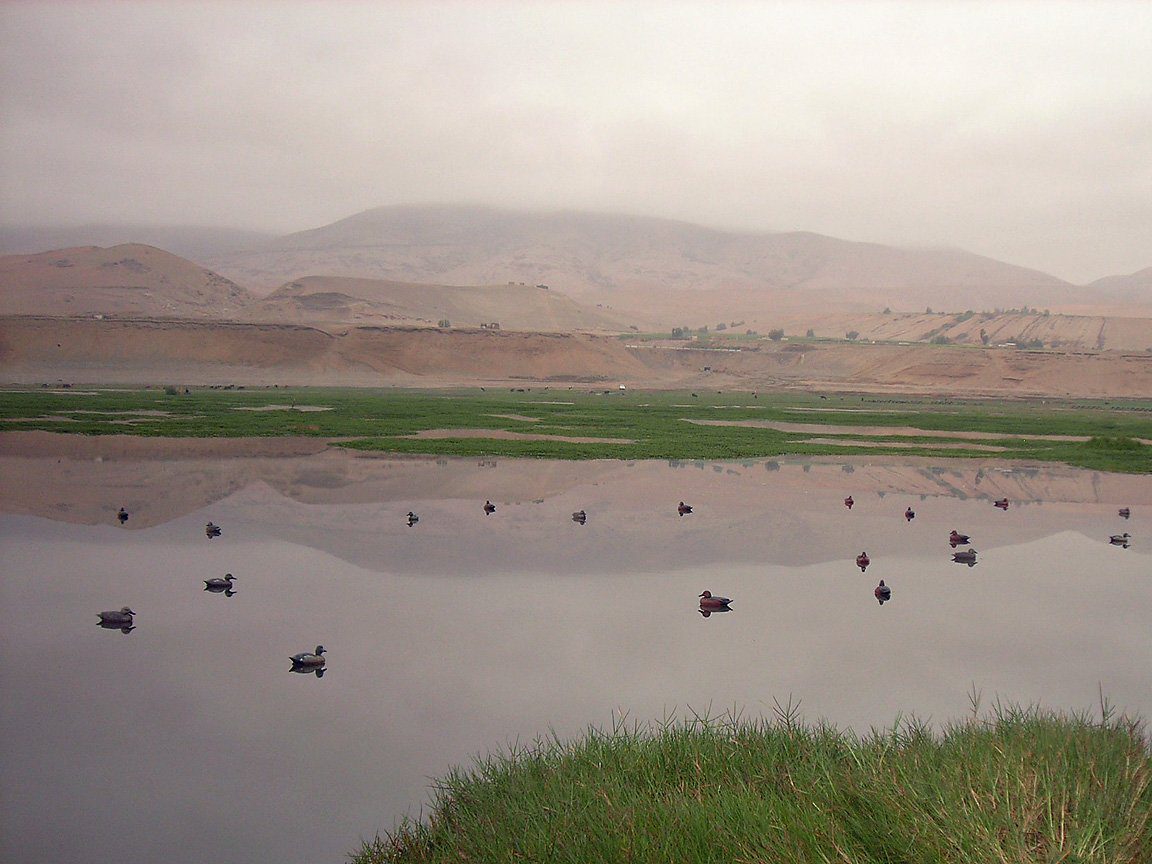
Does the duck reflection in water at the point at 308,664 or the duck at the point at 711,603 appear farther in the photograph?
the duck at the point at 711,603

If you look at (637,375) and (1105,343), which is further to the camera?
(1105,343)

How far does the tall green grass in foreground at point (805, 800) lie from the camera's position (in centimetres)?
558

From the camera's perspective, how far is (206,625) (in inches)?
545

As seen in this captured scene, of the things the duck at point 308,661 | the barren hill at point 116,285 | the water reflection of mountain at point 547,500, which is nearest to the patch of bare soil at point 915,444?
the water reflection of mountain at point 547,500

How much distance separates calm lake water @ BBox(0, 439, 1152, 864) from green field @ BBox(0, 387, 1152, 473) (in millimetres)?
10929

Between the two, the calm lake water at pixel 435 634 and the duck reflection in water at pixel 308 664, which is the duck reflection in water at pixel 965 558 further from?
the duck reflection in water at pixel 308 664

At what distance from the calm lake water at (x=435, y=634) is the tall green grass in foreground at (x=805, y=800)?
1.55m

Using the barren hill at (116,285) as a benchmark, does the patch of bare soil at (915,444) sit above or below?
below

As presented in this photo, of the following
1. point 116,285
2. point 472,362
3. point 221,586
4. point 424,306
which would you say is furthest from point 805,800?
point 116,285

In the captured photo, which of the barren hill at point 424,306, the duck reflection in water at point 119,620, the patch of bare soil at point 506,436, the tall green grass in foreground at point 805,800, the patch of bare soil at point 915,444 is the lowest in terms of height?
the duck reflection in water at point 119,620

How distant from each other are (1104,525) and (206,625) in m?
19.3

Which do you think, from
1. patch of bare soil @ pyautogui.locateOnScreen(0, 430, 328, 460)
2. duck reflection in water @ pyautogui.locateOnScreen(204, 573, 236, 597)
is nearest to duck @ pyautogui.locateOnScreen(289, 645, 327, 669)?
duck reflection in water @ pyautogui.locateOnScreen(204, 573, 236, 597)

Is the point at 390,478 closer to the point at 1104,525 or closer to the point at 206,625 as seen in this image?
the point at 206,625

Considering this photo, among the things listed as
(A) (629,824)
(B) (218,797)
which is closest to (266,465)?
(B) (218,797)
